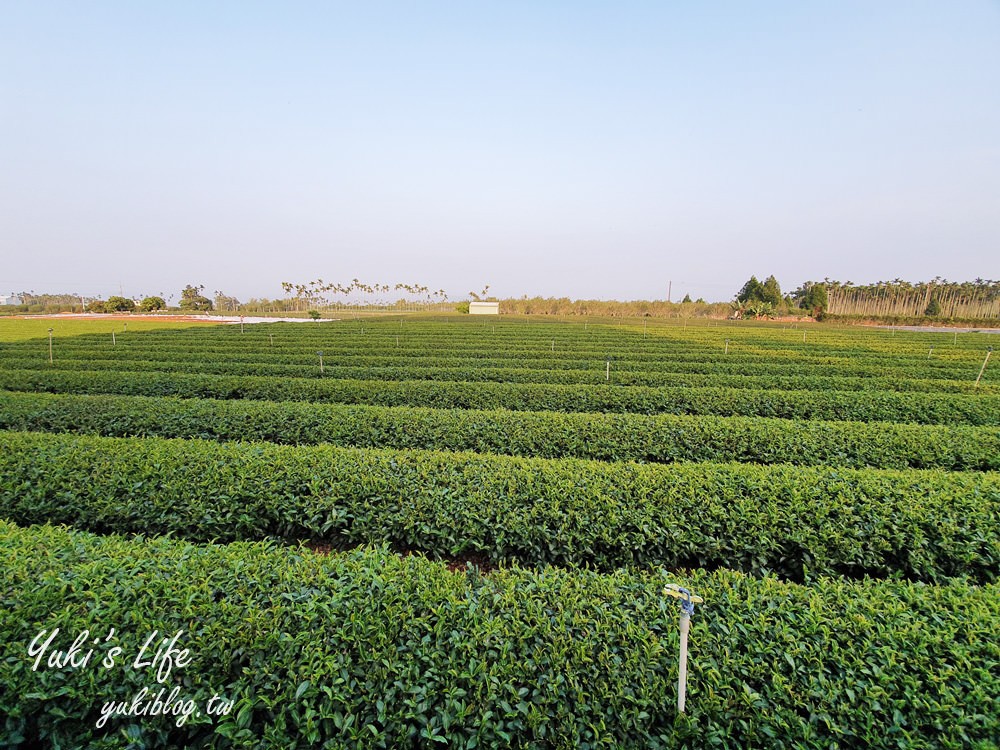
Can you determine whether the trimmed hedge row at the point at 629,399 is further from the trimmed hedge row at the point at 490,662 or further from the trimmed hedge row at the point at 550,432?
the trimmed hedge row at the point at 490,662

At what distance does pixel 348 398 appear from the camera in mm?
9977

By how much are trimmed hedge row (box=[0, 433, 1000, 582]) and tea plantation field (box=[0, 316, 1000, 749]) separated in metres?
0.03

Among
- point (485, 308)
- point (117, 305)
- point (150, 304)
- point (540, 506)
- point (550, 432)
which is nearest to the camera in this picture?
point (540, 506)

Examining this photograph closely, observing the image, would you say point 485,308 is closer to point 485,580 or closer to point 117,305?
point 117,305

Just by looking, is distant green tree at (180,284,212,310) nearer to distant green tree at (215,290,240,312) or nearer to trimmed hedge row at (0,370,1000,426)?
distant green tree at (215,290,240,312)

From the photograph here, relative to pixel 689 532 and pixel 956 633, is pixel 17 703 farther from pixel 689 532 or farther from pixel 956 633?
pixel 956 633

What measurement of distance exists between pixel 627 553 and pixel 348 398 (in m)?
7.85

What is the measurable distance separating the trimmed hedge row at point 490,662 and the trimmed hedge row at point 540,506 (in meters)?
1.23

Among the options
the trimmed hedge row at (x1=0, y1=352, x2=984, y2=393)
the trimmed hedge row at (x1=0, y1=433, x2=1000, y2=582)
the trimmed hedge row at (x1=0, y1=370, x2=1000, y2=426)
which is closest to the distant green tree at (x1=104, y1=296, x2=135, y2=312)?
→ the trimmed hedge row at (x1=0, y1=352, x2=984, y2=393)

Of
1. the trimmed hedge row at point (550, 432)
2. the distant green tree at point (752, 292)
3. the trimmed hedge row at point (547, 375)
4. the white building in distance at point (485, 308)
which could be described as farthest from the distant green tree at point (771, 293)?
the trimmed hedge row at point (550, 432)

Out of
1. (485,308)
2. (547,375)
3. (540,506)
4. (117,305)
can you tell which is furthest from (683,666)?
(117,305)

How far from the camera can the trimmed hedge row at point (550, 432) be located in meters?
6.25

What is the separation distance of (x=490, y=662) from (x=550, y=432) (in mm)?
4549

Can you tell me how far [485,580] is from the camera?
2.82 meters
